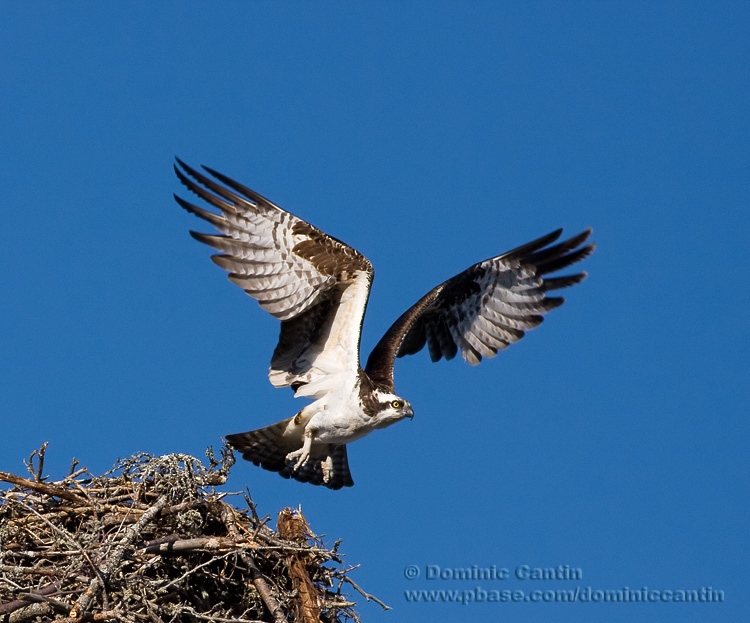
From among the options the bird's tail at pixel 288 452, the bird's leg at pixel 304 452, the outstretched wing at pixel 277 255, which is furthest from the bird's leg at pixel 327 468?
the outstretched wing at pixel 277 255

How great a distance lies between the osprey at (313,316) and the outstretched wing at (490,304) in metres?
0.03

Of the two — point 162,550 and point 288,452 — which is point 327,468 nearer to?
point 288,452

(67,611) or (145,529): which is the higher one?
(145,529)

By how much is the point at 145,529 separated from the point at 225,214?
2.69m

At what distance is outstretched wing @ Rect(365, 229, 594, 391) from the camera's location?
11.2m

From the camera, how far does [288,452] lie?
9.98 m

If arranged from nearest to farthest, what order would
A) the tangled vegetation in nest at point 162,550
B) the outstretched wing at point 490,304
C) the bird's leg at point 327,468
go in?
the tangled vegetation in nest at point 162,550 → the bird's leg at point 327,468 → the outstretched wing at point 490,304

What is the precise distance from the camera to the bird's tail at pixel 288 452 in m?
9.83

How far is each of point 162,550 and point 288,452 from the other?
8.37ft

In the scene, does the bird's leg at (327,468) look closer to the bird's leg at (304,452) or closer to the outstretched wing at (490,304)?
the bird's leg at (304,452)

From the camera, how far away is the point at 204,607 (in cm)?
781

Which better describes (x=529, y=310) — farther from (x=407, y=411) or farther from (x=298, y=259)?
(x=298, y=259)

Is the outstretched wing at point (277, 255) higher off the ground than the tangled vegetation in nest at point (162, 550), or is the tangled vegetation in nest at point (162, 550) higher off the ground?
the outstretched wing at point (277, 255)

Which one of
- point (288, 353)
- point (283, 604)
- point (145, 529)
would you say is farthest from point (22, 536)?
point (288, 353)
